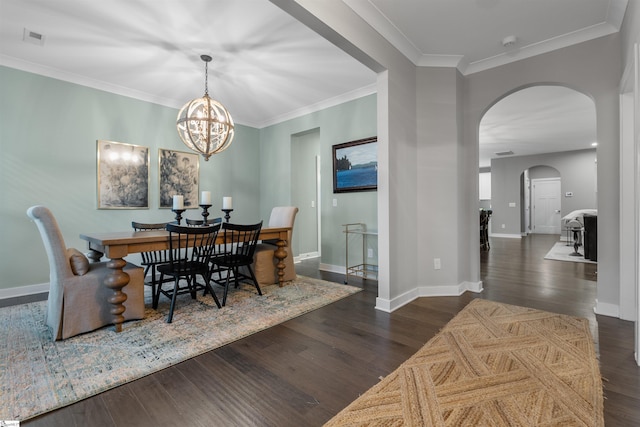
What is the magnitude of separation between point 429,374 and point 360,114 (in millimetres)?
3496

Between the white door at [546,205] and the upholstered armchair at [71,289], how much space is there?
1212 centimetres

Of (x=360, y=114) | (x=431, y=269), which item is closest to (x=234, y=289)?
(x=431, y=269)

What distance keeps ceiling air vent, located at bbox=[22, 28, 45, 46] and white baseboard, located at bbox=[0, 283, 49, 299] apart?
8.72ft

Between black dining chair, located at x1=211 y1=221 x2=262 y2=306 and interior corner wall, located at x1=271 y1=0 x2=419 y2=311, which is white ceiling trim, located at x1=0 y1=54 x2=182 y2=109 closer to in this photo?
black dining chair, located at x1=211 y1=221 x2=262 y2=306

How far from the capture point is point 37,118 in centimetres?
340

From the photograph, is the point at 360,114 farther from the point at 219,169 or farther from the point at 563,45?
the point at 219,169

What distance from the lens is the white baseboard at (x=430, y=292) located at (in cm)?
280

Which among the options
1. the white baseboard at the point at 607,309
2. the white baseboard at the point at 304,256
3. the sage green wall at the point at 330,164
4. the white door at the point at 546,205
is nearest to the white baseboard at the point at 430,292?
the white baseboard at the point at 607,309

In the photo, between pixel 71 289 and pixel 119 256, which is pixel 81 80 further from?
pixel 71 289

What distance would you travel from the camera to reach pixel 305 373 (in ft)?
5.67

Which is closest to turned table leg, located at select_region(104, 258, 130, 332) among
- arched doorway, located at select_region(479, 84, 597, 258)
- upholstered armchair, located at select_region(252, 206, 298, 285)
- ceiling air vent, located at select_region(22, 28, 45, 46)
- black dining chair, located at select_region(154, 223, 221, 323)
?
black dining chair, located at select_region(154, 223, 221, 323)

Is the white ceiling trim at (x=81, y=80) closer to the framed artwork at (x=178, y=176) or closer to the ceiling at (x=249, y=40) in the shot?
the ceiling at (x=249, y=40)

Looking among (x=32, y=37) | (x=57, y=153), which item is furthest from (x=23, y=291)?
(x=32, y=37)

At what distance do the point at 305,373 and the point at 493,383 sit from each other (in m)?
1.05
